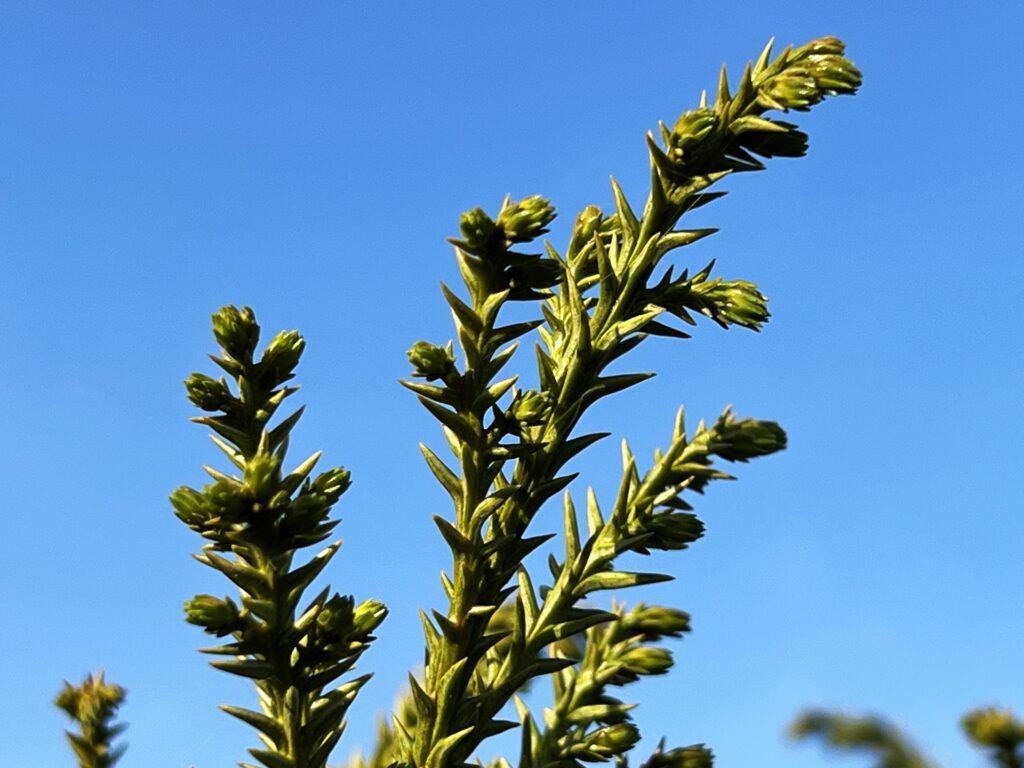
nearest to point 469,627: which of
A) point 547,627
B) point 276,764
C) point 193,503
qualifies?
point 547,627

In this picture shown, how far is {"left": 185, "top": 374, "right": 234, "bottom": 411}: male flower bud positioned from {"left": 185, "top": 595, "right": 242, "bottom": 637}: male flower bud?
0.41m

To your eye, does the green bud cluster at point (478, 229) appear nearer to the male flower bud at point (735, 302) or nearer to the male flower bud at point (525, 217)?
the male flower bud at point (525, 217)

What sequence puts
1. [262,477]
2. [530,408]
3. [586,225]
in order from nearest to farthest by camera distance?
1. [262,477]
2. [530,408]
3. [586,225]

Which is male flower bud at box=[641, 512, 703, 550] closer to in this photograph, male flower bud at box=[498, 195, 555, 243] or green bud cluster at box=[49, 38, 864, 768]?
green bud cluster at box=[49, 38, 864, 768]

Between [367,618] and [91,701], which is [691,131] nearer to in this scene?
[367,618]

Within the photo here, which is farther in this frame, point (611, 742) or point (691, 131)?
point (691, 131)

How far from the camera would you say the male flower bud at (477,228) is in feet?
8.22

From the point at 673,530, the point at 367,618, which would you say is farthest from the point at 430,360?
the point at 673,530

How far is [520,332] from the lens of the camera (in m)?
2.59

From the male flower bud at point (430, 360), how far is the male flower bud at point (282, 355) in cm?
24

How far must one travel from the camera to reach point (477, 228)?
8.26 feet

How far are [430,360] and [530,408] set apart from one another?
0.82 ft

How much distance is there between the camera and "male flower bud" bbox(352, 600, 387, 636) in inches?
93.8

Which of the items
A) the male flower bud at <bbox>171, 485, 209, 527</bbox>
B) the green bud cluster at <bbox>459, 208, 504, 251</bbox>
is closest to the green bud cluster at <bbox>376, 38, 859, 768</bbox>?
the green bud cluster at <bbox>459, 208, 504, 251</bbox>
